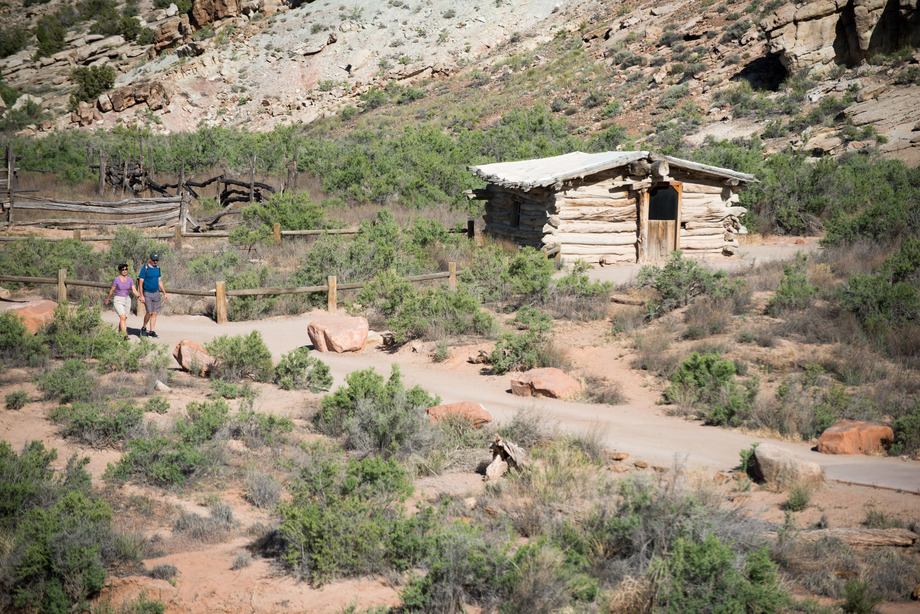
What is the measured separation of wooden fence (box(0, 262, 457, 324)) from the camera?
13113 mm

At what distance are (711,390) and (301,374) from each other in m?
5.73

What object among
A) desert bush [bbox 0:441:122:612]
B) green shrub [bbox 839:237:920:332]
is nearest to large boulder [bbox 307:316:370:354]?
→ desert bush [bbox 0:441:122:612]

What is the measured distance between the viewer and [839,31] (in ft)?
101

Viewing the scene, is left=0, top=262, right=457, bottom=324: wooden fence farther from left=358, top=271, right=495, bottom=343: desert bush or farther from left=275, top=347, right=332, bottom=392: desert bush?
left=275, top=347, right=332, bottom=392: desert bush

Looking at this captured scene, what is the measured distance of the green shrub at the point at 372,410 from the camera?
773 cm

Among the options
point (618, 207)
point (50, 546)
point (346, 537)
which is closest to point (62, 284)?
point (50, 546)

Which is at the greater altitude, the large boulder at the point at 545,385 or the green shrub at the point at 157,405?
the large boulder at the point at 545,385

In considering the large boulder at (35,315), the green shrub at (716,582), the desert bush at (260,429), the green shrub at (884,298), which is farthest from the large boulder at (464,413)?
the large boulder at (35,315)

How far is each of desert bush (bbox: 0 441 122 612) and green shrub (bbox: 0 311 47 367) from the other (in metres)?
4.82

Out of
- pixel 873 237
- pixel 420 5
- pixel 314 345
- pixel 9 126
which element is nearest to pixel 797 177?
pixel 873 237

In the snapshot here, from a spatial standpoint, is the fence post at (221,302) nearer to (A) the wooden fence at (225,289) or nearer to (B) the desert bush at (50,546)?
(A) the wooden fence at (225,289)

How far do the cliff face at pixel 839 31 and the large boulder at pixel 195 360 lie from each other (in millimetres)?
30234

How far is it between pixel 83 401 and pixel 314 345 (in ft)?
13.3

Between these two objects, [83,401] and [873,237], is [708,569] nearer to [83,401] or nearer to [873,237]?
[83,401]
